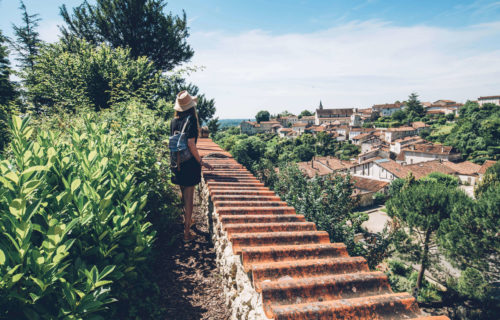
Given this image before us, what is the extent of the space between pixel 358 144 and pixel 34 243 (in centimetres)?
9113

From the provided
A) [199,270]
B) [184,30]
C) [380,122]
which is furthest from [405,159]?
[199,270]

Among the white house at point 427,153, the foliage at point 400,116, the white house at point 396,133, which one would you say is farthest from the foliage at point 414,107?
the white house at point 427,153

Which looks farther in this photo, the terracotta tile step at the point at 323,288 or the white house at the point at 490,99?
the white house at the point at 490,99

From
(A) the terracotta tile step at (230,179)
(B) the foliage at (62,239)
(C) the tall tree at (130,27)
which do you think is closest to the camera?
(B) the foliage at (62,239)

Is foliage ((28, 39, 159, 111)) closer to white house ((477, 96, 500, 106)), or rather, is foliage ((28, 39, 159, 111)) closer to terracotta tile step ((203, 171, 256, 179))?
terracotta tile step ((203, 171, 256, 179))

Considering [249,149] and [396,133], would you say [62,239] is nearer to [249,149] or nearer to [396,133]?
[249,149]

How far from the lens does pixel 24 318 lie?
1.52m

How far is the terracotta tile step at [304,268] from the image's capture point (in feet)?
6.86

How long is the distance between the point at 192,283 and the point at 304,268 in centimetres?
175

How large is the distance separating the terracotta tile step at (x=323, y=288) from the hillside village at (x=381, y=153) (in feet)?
27.6

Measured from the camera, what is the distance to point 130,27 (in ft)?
54.2

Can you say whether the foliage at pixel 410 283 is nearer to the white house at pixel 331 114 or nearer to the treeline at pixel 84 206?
the treeline at pixel 84 206

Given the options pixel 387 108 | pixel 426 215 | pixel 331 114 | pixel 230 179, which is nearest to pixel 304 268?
pixel 230 179

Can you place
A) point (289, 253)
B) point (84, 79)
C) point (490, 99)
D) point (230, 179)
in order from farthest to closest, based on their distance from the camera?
point (490, 99) → point (84, 79) → point (230, 179) → point (289, 253)
